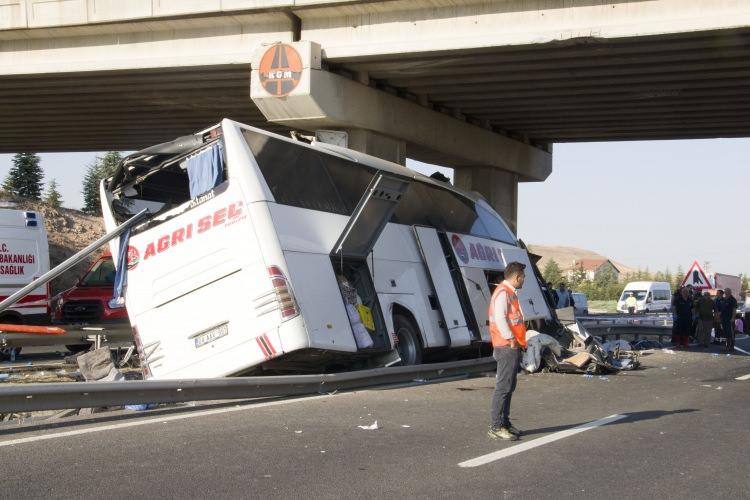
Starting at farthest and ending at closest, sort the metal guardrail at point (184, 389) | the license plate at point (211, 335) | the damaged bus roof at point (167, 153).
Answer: the damaged bus roof at point (167, 153) → the license plate at point (211, 335) → the metal guardrail at point (184, 389)

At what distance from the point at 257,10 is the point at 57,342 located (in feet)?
25.7

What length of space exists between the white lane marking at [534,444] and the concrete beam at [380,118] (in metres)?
12.1

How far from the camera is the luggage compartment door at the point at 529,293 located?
1916cm

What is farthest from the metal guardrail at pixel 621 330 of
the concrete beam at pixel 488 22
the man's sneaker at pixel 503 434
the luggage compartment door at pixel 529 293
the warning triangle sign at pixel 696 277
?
the man's sneaker at pixel 503 434

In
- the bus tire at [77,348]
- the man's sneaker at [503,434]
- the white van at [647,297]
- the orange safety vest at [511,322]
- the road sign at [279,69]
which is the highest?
the road sign at [279,69]

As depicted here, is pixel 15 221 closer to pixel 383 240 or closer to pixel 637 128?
pixel 383 240

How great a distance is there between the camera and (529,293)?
1959 cm

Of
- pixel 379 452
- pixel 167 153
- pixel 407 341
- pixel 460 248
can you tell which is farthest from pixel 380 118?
pixel 379 452

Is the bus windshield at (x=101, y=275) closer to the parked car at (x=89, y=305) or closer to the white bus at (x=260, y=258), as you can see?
the parked car at (x=89, y=305)

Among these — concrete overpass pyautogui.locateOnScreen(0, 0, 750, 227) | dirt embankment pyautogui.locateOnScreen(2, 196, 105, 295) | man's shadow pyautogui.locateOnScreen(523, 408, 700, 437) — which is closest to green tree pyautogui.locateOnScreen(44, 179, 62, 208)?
dirt embankment pyautogui.locateOnScreen(2, 196, 105, 295)

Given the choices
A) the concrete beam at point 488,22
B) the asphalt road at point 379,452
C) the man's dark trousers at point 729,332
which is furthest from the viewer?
the man's dark trousers at point 729,332

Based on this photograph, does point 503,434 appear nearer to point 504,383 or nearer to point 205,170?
point 504,383

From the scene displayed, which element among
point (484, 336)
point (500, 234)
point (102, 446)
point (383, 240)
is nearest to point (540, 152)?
point (500, 234)

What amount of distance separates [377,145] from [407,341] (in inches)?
354
